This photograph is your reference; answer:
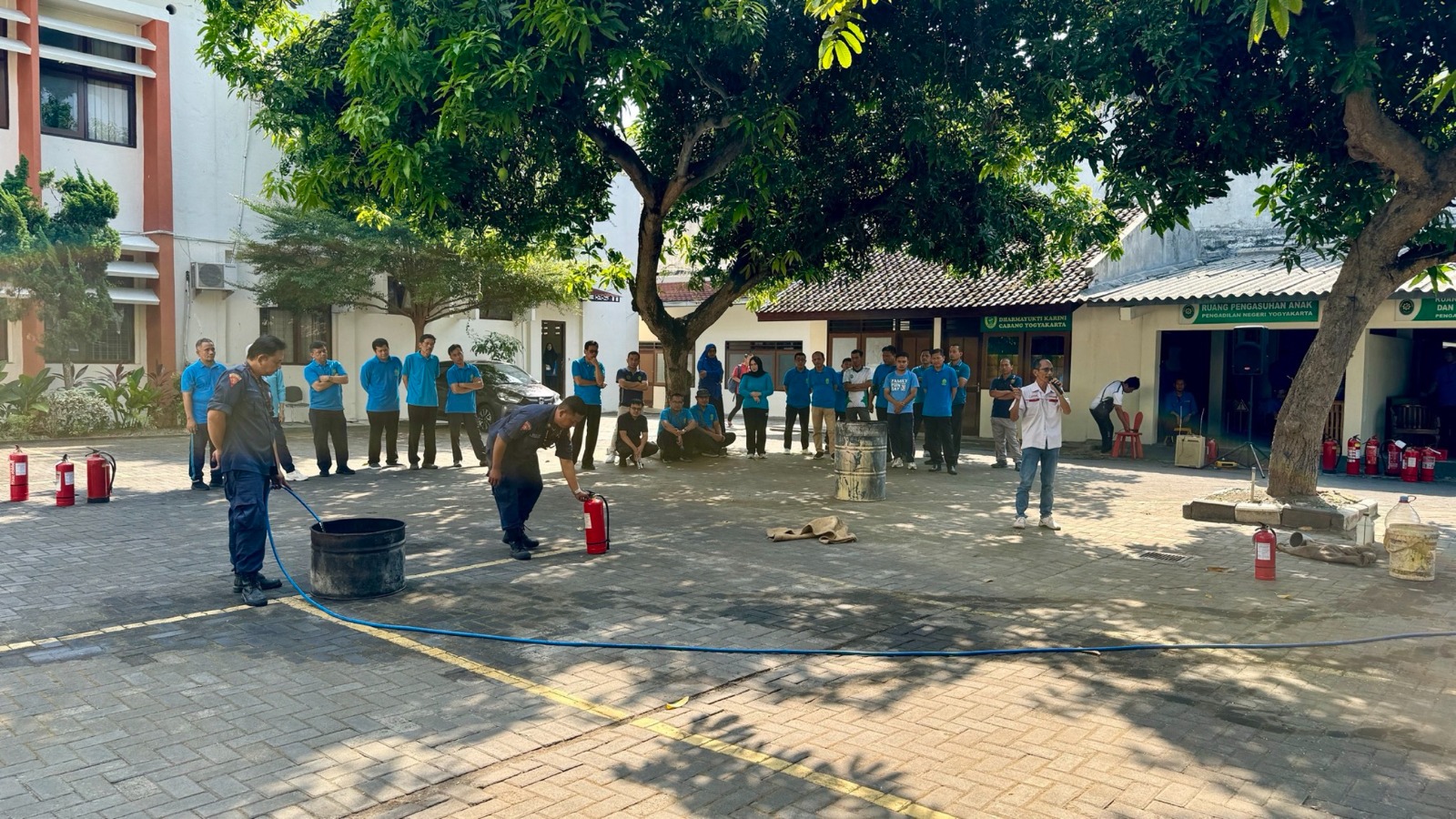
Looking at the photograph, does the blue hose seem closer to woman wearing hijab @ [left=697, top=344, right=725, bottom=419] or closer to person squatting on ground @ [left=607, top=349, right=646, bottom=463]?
person squatting on ground @ [left=607, top=349, right=646, bottom=463]

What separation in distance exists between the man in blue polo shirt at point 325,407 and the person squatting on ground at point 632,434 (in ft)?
12.1

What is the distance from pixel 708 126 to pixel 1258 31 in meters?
9.84

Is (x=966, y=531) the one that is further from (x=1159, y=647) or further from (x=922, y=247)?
(x=922, y=247)

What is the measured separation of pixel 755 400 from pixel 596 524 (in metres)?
8.32

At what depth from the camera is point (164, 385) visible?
20.5 m

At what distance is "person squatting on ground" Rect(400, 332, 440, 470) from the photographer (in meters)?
14.2

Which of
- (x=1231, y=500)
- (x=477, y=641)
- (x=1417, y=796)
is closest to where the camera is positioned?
(x=1417, y=796)

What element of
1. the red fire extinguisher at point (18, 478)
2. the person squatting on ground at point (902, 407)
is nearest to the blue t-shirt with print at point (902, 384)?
the person squatting on ground at point (902, 407)

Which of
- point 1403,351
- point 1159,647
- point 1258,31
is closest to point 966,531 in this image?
point 1159,647

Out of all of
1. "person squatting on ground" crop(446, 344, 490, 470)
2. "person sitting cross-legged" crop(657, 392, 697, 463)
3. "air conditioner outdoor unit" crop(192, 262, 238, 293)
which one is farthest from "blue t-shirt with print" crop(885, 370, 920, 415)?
"air conditioner outdoor unit" crop(192, 262, 238, 293)

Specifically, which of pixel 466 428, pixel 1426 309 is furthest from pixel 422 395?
pixel 1426 309

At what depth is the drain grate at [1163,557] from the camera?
8.97 meters

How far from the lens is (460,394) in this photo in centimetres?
1440

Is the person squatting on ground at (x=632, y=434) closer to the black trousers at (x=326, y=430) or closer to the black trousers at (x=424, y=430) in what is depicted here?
the black trousers at (x=424, y=430)
